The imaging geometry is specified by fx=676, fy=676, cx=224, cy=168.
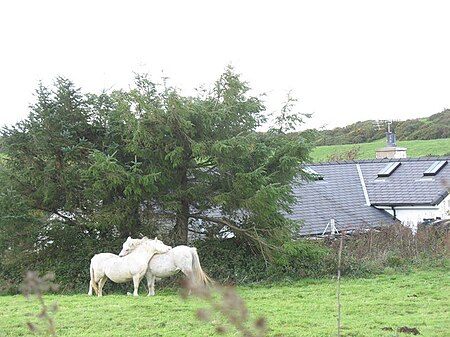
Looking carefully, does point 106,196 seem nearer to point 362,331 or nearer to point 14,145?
point 14,145

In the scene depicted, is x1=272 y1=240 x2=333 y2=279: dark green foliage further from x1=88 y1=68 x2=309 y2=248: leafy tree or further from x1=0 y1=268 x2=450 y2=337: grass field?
x1=0 y1=268 x2=450 y2=337: grass field

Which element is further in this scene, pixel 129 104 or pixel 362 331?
pixel 129 104

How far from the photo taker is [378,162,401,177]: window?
3179 centimetres

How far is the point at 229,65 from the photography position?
17875mm

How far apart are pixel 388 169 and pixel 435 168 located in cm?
230

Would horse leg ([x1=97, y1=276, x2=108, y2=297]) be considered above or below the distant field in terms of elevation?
below

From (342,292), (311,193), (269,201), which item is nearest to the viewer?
(342,292)

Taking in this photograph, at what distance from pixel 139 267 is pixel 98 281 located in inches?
49.0

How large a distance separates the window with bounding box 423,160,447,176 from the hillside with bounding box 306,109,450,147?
2901 cm

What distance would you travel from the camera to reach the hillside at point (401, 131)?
62.7 m

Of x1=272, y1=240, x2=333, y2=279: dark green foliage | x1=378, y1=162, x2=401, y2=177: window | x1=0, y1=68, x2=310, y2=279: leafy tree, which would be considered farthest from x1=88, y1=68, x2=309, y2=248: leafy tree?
x1=378, y1=162, x2=401, y2=177: window

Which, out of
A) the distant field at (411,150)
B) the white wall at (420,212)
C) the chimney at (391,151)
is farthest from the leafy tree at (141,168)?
the distant field at (411,150)

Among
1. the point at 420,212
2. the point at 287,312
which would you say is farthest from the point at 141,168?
the point at 420,212

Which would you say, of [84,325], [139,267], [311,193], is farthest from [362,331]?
[311,193]
